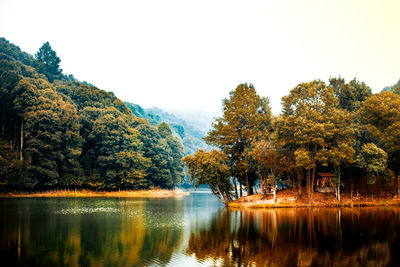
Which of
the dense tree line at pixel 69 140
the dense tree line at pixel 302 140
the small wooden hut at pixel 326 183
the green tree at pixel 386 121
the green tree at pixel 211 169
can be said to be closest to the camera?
the dense tree line at pixel 302 140

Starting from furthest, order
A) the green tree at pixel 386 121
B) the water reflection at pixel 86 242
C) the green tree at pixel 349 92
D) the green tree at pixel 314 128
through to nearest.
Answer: the green tree at pixel 349 92 < the green tree at pixel 386 121 < the green tree at pixel 314 128 < the water reflection at pixel 86 242

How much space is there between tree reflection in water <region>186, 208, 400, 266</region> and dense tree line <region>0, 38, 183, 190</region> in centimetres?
5174

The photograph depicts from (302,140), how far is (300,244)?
2427 cm

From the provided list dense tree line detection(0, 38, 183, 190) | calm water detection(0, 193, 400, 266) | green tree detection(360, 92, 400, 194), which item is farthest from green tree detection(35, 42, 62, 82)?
green tree detection(360, 92, 400, 194)

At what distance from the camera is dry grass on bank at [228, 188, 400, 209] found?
4266 centimetres

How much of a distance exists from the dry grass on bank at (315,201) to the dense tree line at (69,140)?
43.0 metres

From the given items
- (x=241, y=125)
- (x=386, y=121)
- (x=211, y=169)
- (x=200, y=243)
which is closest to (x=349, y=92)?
(x=386, y=121)

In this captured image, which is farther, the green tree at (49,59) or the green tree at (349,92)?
the green tree at (49,59)

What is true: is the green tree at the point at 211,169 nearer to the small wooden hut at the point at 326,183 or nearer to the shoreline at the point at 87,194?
the small wooden hut at the point at 326,183

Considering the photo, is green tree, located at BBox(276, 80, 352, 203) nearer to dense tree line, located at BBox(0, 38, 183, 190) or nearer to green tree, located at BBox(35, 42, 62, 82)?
dense tree line, located at BBox(0, 38, 183, 190)

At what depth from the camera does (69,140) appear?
236 feet

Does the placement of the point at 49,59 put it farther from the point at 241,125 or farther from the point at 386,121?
the point at 386,121

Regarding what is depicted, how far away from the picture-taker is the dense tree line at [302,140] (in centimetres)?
3997

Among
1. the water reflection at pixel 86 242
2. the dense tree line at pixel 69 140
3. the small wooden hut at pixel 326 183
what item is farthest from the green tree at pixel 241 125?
the dense tree line at pixel 69 140
